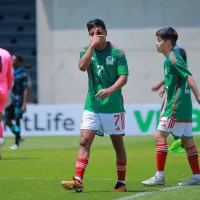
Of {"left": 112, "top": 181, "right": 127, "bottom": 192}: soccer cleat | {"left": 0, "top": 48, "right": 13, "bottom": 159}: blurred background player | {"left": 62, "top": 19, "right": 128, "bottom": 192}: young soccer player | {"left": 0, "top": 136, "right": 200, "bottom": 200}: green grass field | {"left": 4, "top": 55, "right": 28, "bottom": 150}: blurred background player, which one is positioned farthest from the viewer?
{"left": 4, "top": 55, "right": 28, "bottom": 150}: blurred background player

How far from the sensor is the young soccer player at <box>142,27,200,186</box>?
10.5 m

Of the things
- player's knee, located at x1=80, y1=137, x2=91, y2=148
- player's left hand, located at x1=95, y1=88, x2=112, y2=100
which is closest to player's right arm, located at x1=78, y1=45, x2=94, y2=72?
player's left hand, located at x1=95, y1=88, x2=112, y2=100

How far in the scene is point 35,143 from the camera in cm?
2038

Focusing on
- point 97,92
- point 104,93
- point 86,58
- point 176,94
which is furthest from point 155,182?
point 86,58

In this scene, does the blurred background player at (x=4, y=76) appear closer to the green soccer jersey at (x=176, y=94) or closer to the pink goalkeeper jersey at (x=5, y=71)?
the pink goalkeeper jersey at (x=5, y=71)

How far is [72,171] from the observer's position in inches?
503

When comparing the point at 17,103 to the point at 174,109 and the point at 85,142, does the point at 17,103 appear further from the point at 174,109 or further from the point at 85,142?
the point at 85,142

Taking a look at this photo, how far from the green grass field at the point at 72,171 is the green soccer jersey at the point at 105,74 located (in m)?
0.94

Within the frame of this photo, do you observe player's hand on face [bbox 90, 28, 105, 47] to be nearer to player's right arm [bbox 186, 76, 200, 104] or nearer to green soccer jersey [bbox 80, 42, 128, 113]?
green soccer jersey [bbox 80, 42, 128, 113]

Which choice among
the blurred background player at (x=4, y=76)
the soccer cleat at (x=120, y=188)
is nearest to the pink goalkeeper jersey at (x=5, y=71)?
the blurred background player at (x=4, y=76)

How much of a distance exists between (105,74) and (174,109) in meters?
1.24

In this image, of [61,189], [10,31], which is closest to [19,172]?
[61,189]

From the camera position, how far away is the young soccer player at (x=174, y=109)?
10.5 meters

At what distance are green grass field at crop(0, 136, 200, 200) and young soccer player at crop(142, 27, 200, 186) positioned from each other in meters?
0.32
